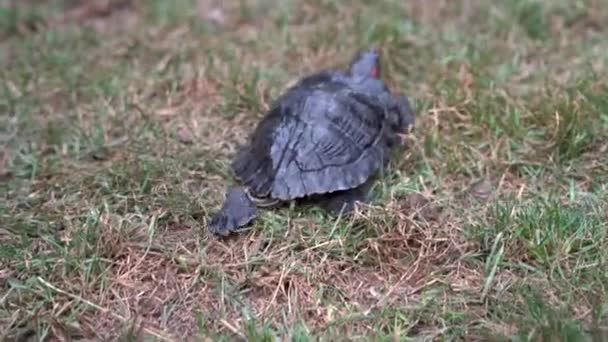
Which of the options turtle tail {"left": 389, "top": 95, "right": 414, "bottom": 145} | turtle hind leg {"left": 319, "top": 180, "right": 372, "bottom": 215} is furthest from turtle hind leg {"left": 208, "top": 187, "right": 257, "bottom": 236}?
turtle tail {"left": 389, "top": 95, "right": 414, "bottom": 145}

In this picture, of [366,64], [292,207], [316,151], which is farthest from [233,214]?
[366,64]

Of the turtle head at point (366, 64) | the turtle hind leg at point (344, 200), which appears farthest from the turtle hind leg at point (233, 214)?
the turtle head at point (366, 64)

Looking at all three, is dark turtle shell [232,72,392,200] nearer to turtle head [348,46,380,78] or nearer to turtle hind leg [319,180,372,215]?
turtle hind leg [319,180,372,215]

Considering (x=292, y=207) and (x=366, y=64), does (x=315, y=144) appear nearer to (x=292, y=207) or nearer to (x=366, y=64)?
(x=292, y=207)

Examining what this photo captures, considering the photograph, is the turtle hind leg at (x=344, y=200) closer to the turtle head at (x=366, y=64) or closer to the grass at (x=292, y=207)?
the grass at (x=292, y=207)

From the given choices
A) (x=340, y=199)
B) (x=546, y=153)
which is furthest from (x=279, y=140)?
(x=546, y=153)
